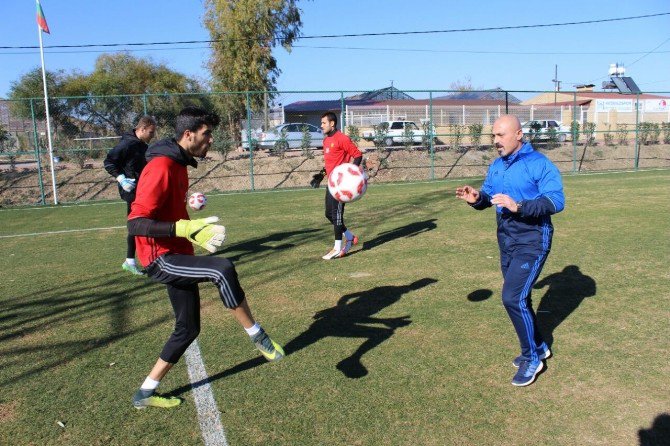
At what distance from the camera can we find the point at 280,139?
805 inches

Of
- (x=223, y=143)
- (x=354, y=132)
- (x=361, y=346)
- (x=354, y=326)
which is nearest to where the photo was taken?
(x=361, y=346)

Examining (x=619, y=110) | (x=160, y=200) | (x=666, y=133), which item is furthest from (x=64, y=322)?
(x=666, y=133)

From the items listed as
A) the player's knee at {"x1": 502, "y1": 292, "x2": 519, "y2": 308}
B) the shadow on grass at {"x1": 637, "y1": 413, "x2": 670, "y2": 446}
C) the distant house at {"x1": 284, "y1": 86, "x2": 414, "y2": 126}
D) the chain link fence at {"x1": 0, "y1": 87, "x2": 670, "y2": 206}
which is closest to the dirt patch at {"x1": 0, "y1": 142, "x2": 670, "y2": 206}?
the chain link fence at {"x1": 0, "y1": 87, "x2": 670, "y2": 206}

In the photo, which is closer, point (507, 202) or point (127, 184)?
point (507, 202)

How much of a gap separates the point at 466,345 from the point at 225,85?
1232 inches

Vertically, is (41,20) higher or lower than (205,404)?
higher

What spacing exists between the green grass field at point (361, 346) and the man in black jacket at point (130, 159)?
1.29ft

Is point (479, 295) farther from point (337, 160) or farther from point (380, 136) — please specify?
point (380, 136)

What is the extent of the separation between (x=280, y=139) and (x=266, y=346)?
55.9 feet

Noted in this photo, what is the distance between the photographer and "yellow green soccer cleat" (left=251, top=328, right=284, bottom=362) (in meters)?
3.93

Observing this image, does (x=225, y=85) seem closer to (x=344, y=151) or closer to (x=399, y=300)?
(x=344, y=151)

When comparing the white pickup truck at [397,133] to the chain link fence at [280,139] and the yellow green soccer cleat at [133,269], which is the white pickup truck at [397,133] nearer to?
the chain link fence at [280,139]

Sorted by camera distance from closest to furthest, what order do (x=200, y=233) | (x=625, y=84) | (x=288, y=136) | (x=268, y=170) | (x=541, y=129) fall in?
1. (x=200, y=233)
2. (x=268, y=170)
3. (x=288, y=136)
4. (x=541, y=129)
5. (x=625, y=84)

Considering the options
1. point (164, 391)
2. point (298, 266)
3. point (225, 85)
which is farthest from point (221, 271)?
point (225, 85)
